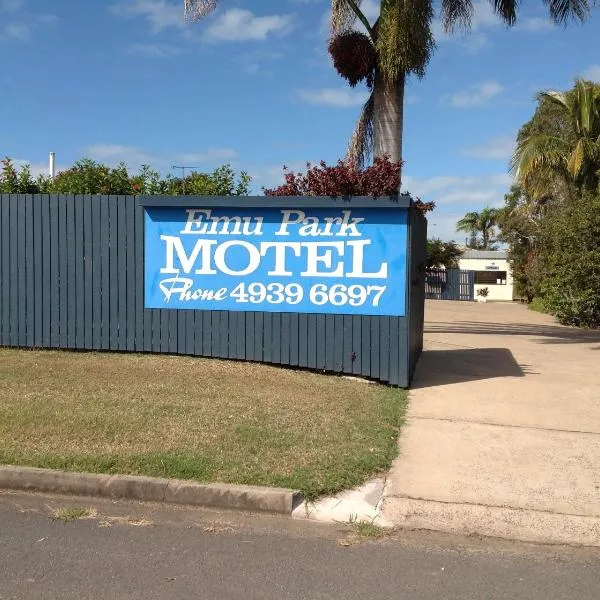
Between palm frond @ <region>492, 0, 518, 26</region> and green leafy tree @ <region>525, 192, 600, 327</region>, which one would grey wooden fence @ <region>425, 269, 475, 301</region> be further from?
palm frond @ <region>492, 0, 518, 26</region>

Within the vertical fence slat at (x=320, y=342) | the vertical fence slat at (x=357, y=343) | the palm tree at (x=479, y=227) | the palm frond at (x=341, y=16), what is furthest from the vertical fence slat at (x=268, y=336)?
the palm tree at (x=479, y=227)

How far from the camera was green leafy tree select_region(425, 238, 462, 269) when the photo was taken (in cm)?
5319

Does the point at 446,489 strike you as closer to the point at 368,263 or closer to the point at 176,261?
the point at 368,263

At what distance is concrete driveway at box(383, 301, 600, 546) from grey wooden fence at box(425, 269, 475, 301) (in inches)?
1517

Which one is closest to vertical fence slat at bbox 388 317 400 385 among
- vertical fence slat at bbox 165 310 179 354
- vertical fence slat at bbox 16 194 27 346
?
vertical fence slat at bbox 165 310 179 354

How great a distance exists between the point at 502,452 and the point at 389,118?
9516 mm

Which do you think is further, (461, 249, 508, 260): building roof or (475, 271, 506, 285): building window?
(461, 249, 508, 260): building roof

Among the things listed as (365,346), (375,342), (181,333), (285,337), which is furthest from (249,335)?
(375,342)

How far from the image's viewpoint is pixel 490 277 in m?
58.5

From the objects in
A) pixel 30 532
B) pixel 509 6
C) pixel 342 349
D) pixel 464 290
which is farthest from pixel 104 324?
pixel 464 290

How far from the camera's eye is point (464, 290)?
5150 cm

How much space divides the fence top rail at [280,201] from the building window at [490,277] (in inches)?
1991

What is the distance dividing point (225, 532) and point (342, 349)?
4.99 meters

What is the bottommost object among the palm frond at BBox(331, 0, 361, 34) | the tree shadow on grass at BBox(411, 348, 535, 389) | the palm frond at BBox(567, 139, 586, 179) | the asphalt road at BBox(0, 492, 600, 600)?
the asphalt road at BBox(0, 492, 600, 600)
